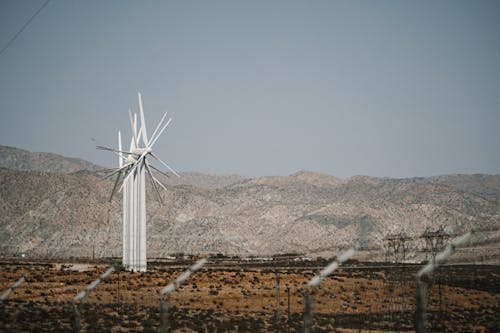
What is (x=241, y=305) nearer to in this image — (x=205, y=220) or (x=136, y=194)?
(x=136, y=194)

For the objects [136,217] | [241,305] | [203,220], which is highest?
[203,220]

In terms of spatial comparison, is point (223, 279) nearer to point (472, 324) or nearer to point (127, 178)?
point (127, 178)

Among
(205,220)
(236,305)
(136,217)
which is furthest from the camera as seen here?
(205,220)

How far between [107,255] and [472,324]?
112m

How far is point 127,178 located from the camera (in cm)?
6762

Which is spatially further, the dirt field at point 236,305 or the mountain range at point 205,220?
the mountain range at point 205,220

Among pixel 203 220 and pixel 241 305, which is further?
pixel 203 220

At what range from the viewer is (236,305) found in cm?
4103

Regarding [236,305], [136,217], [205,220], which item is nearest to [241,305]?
[236,305]

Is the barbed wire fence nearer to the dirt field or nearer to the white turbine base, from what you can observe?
the dirt field

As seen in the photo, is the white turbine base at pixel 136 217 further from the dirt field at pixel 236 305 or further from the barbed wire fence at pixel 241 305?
the dirt field at pixel 236 305

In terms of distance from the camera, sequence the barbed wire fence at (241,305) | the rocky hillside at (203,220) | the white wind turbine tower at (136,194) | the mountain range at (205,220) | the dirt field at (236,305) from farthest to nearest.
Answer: the rocky hillside at (203,220) < the mountain range at (205,220) < the white wind turbine tower at (136,194) < the barbed wire fence at (241,305) < the dirt field at (236,305)

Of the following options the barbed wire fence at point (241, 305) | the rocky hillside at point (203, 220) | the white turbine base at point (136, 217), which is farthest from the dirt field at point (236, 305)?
the rocky hillside at point (203, 220)

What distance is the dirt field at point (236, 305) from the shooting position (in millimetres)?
30188
